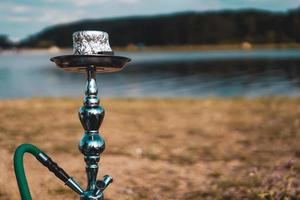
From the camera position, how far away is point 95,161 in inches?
104

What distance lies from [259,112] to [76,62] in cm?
1225

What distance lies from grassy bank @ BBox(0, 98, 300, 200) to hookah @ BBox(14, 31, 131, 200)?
2.88 m

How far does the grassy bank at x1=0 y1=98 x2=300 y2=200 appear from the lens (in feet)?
19.1

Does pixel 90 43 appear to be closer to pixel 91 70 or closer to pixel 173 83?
pixel 91 70

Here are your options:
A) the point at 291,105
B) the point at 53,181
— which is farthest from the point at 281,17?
the point at 53,181

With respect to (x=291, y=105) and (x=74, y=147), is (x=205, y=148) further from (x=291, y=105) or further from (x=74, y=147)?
(x=291, y=105)

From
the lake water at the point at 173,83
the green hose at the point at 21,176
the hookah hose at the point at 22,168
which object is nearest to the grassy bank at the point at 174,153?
the hookah hose at the point at 22,168

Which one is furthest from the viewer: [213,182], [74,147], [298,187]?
[74,147]

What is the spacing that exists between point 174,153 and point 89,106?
18.4ft

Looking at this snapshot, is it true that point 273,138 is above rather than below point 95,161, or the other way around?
below

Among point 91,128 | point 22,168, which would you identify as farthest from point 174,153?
point 22,168

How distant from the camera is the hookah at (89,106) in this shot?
2557mm

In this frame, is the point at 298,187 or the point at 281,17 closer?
the point at 298,187

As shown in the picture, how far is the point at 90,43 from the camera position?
8.59 ft
